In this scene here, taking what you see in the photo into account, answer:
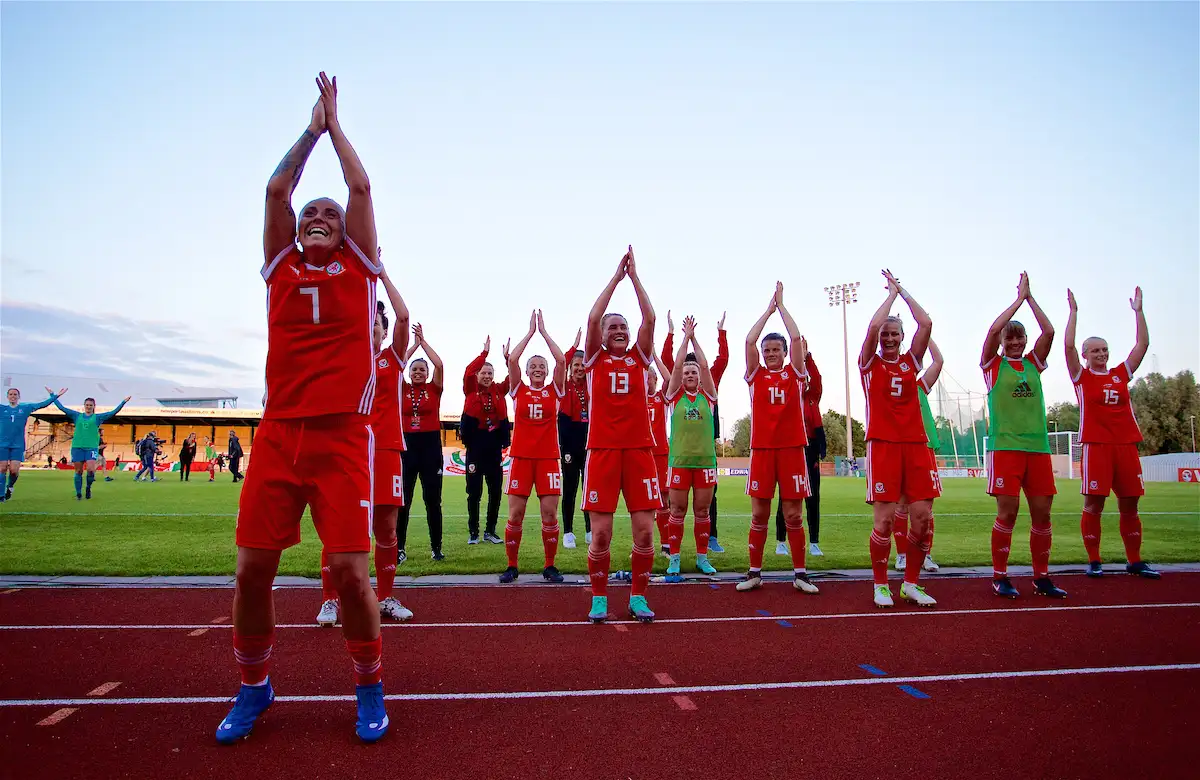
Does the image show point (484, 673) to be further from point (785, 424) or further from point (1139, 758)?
point (785, 424)

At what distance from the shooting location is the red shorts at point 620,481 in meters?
5.64

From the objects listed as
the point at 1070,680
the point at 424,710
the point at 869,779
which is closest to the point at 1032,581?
the point at 1070,680

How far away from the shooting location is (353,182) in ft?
11.1

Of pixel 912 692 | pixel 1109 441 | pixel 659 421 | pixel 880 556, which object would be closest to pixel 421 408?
pixel 659 421

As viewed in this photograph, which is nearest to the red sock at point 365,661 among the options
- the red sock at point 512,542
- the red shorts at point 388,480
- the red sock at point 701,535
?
the red shorts at point 388,480

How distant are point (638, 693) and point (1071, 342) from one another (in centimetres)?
628

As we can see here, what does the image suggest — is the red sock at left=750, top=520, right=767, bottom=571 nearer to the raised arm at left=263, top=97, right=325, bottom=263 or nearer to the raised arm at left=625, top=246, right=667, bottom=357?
the raised arm at left=625, top=246, right=667, bottom=357

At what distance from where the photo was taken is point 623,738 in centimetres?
324

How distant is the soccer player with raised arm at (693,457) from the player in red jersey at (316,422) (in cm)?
480

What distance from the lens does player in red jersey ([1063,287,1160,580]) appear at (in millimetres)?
7594

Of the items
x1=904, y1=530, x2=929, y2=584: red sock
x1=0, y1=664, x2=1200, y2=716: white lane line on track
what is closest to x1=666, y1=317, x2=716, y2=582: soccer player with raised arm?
x1=904, y1=530, x2=929, y2=584: red sock

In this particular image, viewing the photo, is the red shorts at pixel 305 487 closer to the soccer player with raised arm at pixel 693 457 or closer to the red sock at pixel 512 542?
the red sock at pixel 512 542

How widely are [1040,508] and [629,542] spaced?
5312mm

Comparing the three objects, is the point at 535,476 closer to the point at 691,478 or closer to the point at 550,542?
the point at 550,542
